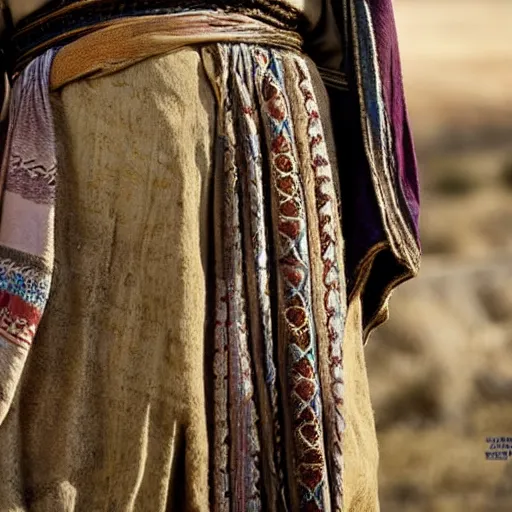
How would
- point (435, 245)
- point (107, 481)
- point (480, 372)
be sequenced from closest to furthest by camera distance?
point (107, 481) < point (480, 372) < point (435, 245)

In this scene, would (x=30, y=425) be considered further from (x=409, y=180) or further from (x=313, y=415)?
(x=409, y=180)

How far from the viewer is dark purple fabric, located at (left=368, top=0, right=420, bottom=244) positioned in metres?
4.13

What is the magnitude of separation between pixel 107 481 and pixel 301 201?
0.78 meters

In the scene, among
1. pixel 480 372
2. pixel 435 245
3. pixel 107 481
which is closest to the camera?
pixel 107 481

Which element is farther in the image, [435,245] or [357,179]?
[435,245]

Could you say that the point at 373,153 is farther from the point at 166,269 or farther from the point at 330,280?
the point at 166,269

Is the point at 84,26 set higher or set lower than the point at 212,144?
higher

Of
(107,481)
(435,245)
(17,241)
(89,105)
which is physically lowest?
(107,481)

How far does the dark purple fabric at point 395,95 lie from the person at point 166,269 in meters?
0.23

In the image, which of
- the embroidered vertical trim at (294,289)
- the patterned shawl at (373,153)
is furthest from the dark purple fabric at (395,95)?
the embroidered vertical trim at (294,289)

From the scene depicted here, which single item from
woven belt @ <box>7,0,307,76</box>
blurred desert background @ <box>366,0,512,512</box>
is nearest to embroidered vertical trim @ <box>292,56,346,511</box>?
woven belt @ <box>7,0,307,76</box>

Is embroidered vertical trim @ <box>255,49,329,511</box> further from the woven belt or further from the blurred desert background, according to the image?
the blurred desert background

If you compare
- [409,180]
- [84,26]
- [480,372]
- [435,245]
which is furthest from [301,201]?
[435,245]

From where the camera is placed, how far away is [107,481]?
3729 millimetres
